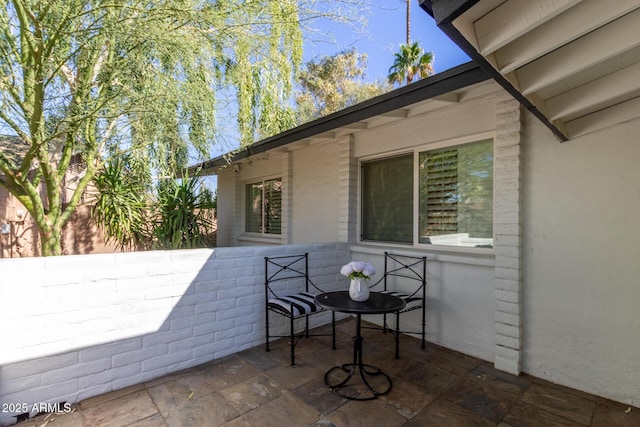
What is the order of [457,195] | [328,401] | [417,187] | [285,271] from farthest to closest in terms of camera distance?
[417,187]
[285,271]
[457,195]
[328,401]

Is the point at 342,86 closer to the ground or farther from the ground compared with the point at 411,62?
closer to the ground

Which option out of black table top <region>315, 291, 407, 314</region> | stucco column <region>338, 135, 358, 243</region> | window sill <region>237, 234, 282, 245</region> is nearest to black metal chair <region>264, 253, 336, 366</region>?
black table top <region>315, 291, 407, 314</region>

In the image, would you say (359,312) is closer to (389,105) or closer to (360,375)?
(360,375)

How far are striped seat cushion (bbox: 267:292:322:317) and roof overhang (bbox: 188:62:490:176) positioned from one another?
6.27 ft

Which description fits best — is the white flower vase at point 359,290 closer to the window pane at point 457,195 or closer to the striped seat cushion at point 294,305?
the striped seat cushion at point 294,305

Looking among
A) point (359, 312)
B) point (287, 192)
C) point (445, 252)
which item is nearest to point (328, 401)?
point (359, 312)

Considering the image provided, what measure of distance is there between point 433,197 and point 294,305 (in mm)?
1882

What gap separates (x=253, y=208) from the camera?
6.29 meters

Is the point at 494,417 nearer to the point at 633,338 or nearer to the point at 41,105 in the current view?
the point at 633,338

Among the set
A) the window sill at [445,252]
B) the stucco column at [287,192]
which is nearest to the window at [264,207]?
the stucco column at [287,192]

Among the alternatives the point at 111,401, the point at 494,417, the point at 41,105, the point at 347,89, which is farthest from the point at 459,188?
the point at 347,89

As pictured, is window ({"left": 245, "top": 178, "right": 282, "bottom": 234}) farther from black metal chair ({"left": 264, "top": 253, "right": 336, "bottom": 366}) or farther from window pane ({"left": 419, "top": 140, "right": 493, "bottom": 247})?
window pane ({"left": 419, "top": 140, "right": 493, "bottom": 247})

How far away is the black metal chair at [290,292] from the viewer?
110 inches

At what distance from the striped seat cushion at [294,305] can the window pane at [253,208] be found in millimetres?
3246
